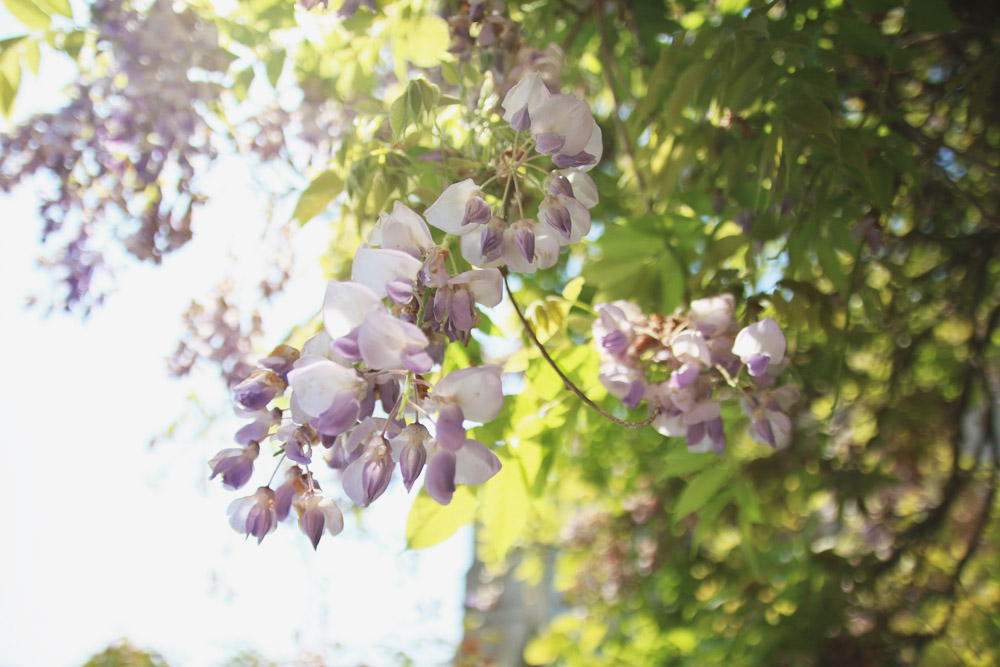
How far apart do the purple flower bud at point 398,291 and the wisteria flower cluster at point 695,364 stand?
0.92ft

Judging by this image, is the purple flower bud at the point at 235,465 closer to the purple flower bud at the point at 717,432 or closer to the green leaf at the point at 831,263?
the purple flower bud at the point at 717,432

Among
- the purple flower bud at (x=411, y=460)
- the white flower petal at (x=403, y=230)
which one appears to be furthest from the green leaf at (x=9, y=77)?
the purple flower bud at (x=411, y=460)

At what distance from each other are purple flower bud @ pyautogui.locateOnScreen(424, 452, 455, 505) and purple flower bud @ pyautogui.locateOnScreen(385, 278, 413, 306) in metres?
0.12

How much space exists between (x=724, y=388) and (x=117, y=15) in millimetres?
1436

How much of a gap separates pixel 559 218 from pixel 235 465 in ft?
1.20

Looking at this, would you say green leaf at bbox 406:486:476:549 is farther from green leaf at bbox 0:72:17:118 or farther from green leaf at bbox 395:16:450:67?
green leaf at bbox 0:72:17:118

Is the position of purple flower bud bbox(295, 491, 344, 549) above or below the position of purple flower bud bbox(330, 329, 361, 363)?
below

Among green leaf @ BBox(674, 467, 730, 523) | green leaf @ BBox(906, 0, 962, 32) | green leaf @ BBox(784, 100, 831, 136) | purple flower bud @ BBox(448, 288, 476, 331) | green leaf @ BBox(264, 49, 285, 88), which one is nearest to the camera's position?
purple flower bud @ BBox(448, 288, 476, 331)

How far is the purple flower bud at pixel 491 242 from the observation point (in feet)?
2.06

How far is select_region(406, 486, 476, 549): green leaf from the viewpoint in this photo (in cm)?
89

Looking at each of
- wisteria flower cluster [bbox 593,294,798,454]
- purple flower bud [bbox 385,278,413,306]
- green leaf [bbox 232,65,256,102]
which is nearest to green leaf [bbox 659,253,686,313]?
wisteria flower cluster [bbox 593,294,798,454]

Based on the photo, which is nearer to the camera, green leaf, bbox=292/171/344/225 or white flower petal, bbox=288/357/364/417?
white flower petal, bbox=288/357/364/417

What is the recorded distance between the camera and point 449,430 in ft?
1.80

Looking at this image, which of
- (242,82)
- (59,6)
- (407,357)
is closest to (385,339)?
(407,357)
